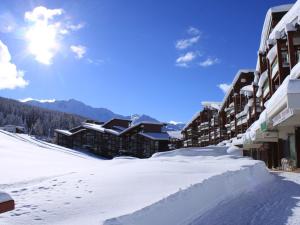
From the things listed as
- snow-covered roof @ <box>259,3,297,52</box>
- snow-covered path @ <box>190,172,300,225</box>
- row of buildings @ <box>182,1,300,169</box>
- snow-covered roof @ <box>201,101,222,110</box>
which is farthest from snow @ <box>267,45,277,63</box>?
snow-covered roof @ <box>201,101,222,110</box>

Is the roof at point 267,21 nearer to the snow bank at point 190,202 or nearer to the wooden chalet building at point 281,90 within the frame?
the wooden chalet building at point 281,90

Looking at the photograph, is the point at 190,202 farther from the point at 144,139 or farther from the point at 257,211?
the point at 144,139

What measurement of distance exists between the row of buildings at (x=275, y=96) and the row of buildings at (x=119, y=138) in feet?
51.3

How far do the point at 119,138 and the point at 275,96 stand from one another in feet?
201

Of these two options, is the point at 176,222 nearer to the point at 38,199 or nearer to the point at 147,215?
the point at 147,215

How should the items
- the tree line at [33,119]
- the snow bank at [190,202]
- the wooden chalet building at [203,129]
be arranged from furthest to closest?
the tree line at [33,119]
the wooden chalet building at [203,129]
the snow bank at [190,202]

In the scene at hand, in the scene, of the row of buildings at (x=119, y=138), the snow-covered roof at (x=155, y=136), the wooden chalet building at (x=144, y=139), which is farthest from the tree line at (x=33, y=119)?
the snow-covered roof at (x=155, y=136)

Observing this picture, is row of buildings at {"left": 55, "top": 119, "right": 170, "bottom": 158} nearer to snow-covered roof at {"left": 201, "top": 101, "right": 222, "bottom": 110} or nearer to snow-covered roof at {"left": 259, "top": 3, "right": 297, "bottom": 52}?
snow-covered roof at {"left": 201, "top": 101, "right": 222, "bottom": 110}

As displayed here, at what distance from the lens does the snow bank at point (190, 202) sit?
7014mm

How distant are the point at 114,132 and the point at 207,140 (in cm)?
2000

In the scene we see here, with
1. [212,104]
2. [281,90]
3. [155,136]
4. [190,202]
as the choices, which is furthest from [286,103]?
[212,104]

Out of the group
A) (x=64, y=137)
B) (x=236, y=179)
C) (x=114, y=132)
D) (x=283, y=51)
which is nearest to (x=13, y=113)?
(x=64, y=137)

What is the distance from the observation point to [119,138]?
84.1 metres

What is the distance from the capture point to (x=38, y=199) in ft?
28.3
